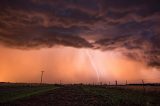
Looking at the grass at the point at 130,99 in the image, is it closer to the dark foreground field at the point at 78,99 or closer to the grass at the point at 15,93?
the dark foreground field at the point at 78,99

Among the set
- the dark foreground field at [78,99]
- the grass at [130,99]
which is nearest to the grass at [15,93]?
the dark foreground field at [78,99]

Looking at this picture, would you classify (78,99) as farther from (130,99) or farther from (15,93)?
(15,93)

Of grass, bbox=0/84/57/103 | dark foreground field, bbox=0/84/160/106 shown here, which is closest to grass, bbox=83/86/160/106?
dark foreground field, bbox=0/84/160/106

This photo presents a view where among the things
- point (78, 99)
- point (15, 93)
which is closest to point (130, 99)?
point (78, 99)

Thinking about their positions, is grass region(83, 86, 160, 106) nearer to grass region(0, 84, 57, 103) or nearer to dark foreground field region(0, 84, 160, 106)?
dark foreground field region(0, 84, 160, 106)

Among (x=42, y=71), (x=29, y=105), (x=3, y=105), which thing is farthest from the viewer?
(x=42, y=71)

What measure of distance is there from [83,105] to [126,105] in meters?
5.05

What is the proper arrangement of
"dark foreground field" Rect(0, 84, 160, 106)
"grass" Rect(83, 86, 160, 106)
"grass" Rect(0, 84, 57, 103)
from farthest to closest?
"grass" Rect(0, 84, 57, 103)
"grass" Rect(83, 86, 160, 106)
"dark foreground field" Rect(0, 84, 160, 106)

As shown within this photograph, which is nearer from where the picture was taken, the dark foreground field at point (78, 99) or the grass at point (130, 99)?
the dark foreground field at point (78, 99)

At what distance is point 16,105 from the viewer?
21.0 metres

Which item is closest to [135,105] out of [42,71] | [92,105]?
[92,105]

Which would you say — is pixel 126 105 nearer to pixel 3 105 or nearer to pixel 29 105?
pixel 29 105

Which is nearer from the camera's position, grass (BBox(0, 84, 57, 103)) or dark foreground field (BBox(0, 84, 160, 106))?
dark foreground field (BBox(0, 84, 160, 106))

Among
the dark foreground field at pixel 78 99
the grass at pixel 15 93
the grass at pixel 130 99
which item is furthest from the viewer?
the grass at pixel 15 93
